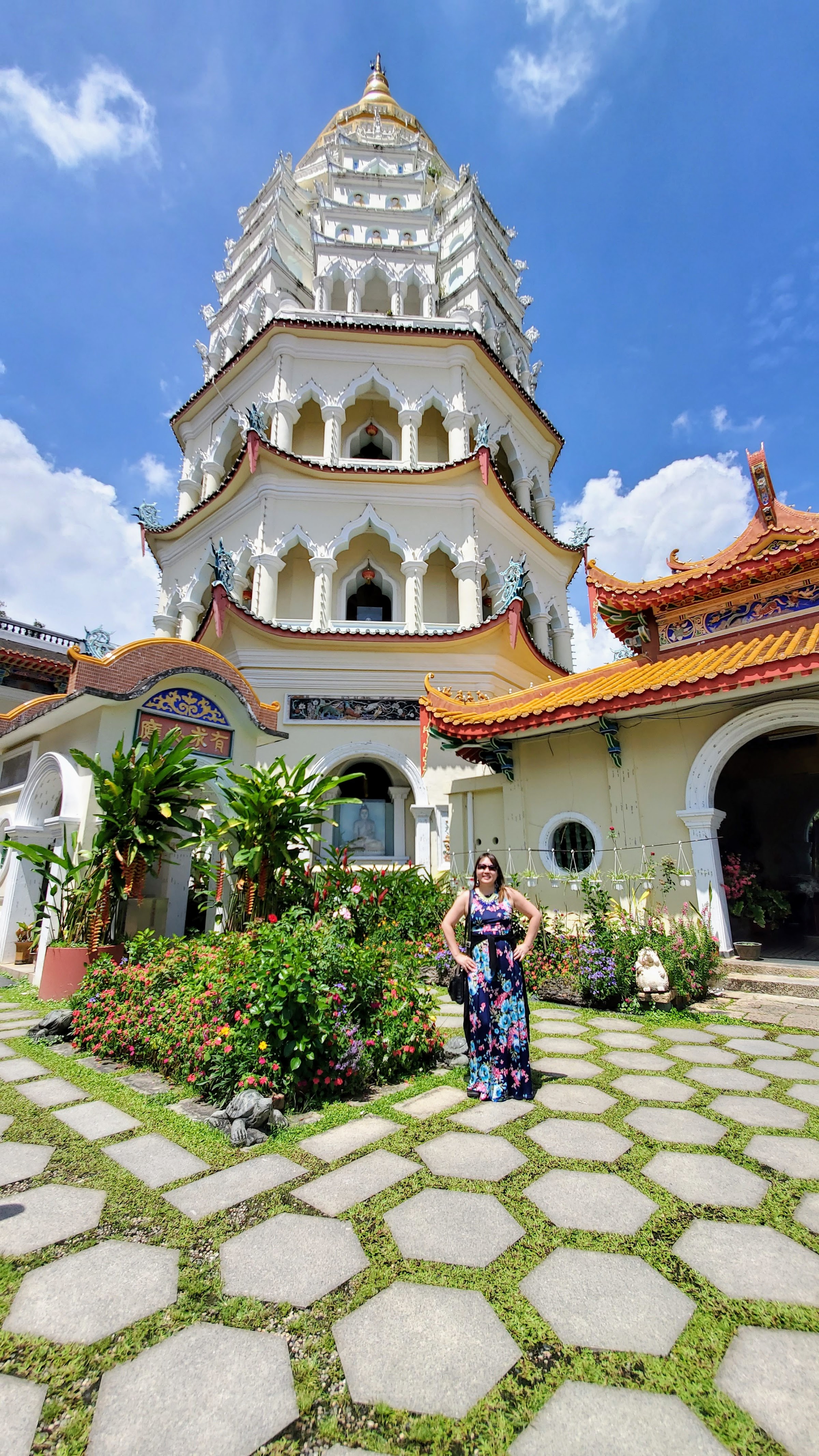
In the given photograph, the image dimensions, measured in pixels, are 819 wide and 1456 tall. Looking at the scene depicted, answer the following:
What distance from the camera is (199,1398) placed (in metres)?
1.58

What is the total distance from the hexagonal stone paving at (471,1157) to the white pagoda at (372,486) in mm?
7230

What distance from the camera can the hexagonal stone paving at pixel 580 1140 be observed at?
9.80 ft

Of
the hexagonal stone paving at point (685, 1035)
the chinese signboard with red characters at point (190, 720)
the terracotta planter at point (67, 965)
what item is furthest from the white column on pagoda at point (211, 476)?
the hexagonal stone paving at point (685, 1035)

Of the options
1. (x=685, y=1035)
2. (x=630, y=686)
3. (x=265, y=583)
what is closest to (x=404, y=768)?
(x=265, y=583)

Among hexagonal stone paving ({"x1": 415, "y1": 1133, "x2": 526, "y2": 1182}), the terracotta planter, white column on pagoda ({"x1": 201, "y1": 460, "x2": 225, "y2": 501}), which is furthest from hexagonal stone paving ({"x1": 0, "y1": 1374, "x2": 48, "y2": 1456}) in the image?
white column on pagoda ({"x1": 201, "y1": 460, "x2": 225, "y2": 501})

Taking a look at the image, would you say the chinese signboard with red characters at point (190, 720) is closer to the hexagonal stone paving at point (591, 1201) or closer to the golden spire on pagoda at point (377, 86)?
the hexagonal stone paving at point (591, 1201)

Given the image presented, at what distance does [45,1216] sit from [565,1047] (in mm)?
3707

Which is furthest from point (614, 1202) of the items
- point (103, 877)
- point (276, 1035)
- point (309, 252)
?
point (309, 252)

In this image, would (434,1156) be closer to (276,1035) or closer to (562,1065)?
(276,1035)

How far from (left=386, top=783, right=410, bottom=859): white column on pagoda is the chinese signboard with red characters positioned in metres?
5.48

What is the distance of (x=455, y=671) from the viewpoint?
13648 millimetres

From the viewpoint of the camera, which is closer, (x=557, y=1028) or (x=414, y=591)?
(x=557, y=1028)

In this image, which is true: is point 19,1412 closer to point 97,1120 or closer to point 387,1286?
point 387,1286

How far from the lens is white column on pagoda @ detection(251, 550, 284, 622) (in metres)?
14.3
